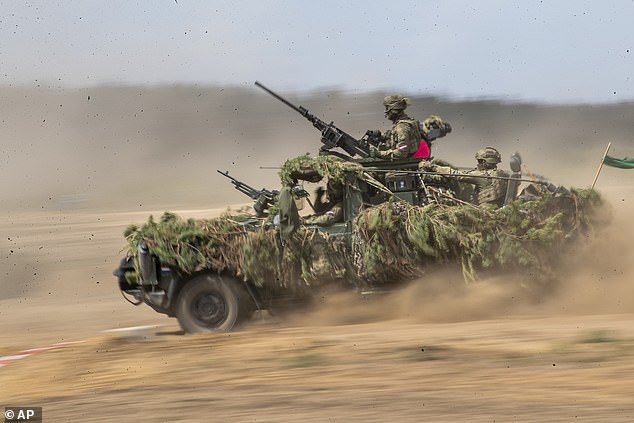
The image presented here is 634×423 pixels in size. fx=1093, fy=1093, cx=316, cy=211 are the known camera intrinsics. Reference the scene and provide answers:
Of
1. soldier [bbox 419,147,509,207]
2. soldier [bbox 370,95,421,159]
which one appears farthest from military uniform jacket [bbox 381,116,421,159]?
soldier [bbox 419,147,509,207]

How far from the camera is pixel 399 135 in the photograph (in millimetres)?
13016

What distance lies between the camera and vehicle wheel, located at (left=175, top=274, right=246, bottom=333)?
12.5 m

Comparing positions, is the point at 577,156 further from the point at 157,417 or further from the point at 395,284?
the point at 157,417

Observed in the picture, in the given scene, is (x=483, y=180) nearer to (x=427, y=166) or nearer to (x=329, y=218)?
(x=427, y=166)

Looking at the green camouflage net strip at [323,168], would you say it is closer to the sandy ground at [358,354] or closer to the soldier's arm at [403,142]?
the soldier's arm at [403,142]

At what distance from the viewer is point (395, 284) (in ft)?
40.6

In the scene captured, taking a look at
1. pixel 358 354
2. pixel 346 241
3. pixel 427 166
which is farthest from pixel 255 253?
pixel 358 354

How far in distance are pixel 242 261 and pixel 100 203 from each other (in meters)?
29.4

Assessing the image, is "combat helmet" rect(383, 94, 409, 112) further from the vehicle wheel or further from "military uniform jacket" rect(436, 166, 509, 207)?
the vehicle wheel

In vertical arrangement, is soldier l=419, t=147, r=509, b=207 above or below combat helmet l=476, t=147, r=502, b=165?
below

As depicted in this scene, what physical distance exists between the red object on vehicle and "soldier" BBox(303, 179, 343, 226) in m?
1.18

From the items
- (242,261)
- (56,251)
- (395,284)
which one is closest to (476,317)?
(395,284)

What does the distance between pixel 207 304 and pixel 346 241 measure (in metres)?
1.76

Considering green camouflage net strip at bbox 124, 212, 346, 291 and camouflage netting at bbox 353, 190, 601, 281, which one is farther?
green camouflage net strip at bbox 124, 212, 346, 291
